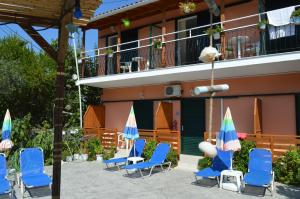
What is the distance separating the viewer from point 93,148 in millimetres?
14828

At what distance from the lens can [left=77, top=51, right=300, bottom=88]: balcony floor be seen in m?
10.9

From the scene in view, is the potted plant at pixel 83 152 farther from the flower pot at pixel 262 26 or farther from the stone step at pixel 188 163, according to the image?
the flower pot at pixel 262 26

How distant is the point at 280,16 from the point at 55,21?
8258 millimetres

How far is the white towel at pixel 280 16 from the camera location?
1062 cm

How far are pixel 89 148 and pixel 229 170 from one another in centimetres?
713

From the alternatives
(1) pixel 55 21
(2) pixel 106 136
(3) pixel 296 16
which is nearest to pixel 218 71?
(3) pixel 296 16

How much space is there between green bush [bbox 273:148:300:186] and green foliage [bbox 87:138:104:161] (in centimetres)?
750

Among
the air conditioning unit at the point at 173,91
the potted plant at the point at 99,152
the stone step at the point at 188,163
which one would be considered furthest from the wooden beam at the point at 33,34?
the air conditioning unit at the point at 173,91

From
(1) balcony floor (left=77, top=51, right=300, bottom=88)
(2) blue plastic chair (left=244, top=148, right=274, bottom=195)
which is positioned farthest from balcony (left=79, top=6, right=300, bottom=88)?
(2) blue plastic chair (left=244, top=148, right=274, bottom=195)

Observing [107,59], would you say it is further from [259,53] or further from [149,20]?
[259,53]

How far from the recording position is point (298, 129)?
1177 centimetres

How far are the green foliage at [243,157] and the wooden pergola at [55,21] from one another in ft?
23.9

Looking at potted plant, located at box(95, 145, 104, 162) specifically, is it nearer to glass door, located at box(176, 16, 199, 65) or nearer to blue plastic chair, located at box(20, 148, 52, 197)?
blue plastic chair, located at box(20, 148, 52, 197)

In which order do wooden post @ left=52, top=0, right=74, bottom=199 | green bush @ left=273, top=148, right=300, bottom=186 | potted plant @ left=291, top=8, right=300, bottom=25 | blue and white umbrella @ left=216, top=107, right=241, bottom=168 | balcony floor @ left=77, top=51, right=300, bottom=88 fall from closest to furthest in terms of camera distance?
wooden post @ left=52, top=0, right=74, bottom=199
blue and white umbrella @ left=216, top=107, right=241, bottom=168
green bush @ left=273, top=148, right=300, bottom=186
potted plant @ left=291, top=8, right=300, bottom=25
balcony floor @ left=77, top=51, right=300, bottom=88
